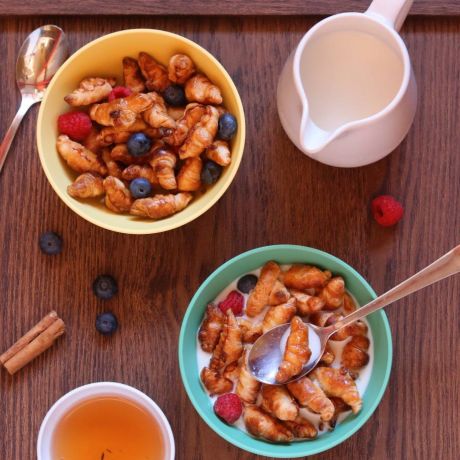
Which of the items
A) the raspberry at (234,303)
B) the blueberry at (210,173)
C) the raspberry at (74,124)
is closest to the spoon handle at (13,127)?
the raspberry at (74,124)

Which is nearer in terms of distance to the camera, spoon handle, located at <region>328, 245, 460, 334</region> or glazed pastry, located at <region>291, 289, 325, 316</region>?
spoon handle, located at <region>328, 245, 460, 334</region>

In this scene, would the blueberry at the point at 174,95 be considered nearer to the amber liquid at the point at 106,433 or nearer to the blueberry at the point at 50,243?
the blueberry at the point at 50,243

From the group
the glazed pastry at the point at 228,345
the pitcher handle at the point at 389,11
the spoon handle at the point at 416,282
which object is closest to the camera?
the spoon handle at the point at 416,282

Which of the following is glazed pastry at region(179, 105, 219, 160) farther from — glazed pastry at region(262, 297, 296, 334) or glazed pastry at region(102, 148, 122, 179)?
glazed pastry at region(262, 297, 296, 334)

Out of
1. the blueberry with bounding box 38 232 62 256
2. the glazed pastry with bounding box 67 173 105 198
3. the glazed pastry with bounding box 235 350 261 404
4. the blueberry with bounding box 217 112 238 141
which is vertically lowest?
the glazed pastry with bounding box 235 350 261 404

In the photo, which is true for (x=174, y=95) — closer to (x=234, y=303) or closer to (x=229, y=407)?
(x=234, y=303)

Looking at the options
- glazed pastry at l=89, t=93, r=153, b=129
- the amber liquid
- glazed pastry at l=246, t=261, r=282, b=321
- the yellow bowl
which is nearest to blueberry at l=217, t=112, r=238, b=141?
the yellow bowl

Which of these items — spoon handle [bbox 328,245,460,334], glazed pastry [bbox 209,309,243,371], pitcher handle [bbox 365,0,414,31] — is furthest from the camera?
glazed pastry [bbox 209,309,243,371]
